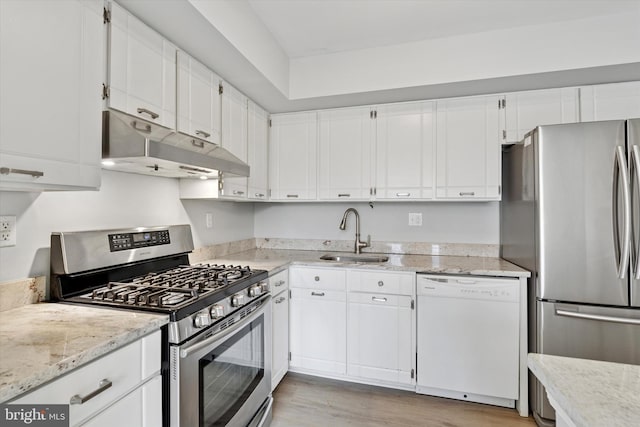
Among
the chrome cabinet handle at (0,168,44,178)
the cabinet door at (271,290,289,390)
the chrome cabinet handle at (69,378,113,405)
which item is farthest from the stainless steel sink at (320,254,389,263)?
the chrome cabinet handle at (0,168,44,178)

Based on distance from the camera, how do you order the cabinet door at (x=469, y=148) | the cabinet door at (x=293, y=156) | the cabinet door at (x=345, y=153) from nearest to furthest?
the cabinet door at (x=469, y=148) < the cabinet door at (x=345, y=153) < the cabinet door at (x=293, y=156)

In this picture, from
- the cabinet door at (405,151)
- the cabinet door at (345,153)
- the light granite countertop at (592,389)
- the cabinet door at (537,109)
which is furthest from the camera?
the cabinet door at (345,153)

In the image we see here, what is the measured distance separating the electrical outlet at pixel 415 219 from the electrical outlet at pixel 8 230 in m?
2.65

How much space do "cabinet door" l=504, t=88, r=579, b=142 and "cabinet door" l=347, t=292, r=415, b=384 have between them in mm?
1536

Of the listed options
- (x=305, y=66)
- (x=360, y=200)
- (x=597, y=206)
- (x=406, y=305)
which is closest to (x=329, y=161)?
(x=360, y=200)

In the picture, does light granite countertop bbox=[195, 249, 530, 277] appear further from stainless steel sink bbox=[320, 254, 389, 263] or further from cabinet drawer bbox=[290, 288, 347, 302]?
cabinet drawer bbox=[290, 288, 347, 302]

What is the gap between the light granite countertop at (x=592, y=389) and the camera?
599 millimetres

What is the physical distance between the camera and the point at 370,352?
234 cm

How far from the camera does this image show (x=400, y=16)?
210cm

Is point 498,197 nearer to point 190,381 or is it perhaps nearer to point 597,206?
point 597,206

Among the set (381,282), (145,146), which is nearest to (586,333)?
(381,282)

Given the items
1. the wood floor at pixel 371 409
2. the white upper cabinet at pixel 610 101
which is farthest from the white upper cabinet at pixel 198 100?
the white upper cabinet at pixel 610 101

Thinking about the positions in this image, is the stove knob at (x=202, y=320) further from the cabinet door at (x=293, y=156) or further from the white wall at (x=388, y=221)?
the white wall at (x=388, y=221)

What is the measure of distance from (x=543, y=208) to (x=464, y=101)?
1065 mm
